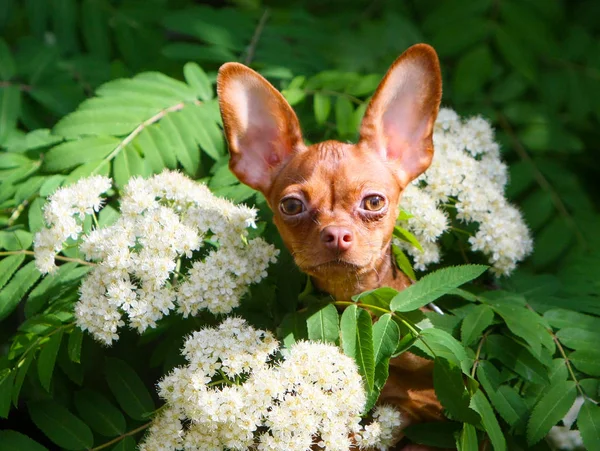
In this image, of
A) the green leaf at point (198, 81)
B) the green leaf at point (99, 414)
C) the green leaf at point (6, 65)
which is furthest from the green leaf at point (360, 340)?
the green leaf at point (6, 65)

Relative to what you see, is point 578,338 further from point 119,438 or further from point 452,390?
point 119,438

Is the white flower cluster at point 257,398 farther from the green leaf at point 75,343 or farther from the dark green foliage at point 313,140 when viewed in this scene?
the green leaf at point 75,343

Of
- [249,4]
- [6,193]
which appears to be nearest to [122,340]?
[6,193]

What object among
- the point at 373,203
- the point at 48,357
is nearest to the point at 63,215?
the point at 48,357

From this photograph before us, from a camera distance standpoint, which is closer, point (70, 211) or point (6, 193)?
point (70, 211)

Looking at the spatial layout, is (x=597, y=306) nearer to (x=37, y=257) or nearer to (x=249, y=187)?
(x=249, y=187)

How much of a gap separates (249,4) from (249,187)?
223 centimetres

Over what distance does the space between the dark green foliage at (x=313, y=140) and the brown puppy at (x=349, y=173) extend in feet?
0.51

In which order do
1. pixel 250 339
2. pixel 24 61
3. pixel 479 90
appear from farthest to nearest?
pixel 479 90
pixel 24 61
pixel 250 339

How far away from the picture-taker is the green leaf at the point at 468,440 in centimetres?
251

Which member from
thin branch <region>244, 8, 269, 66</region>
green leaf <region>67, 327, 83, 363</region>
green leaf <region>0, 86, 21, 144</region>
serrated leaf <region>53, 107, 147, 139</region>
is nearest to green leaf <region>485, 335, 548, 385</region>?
green leaf <region>67, 327, 83, 363</region>

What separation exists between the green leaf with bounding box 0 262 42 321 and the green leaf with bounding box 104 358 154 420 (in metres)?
0.37

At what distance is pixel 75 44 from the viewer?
14.0 feet

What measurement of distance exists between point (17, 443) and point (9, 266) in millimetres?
614
